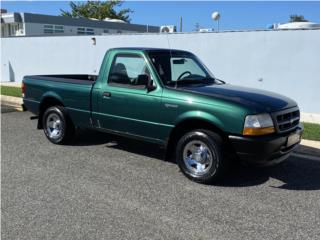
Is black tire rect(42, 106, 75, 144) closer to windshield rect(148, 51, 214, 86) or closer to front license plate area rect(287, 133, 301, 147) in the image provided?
windshield rect(148, 51, 214, 86)

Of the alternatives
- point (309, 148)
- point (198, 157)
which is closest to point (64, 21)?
point (309, 148)

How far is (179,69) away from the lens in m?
6.54

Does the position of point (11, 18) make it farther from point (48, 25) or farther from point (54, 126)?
point (54, 126)

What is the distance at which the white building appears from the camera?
1173 inches

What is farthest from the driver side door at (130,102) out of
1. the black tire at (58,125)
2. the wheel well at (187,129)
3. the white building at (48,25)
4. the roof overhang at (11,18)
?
the roof overhang at (11,18)

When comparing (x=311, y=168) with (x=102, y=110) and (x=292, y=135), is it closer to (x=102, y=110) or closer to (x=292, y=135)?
(x=292, y=135)

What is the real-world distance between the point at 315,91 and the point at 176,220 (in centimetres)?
835

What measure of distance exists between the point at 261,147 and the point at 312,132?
3654 mm

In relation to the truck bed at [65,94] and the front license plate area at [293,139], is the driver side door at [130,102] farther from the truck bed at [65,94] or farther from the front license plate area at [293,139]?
the front license plate area at [293,139]

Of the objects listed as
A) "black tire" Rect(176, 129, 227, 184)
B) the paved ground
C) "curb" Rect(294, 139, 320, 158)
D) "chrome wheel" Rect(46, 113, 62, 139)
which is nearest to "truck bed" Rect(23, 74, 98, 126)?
"chrome wheel" Rect(46, 113, 62, 139)

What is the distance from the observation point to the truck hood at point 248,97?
208 inches

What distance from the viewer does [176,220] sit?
171 inches

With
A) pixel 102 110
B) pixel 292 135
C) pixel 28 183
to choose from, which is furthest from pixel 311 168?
pixel 28 183

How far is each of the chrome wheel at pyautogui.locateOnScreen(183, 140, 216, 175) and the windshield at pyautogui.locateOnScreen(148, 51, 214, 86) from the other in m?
A: 1.01
